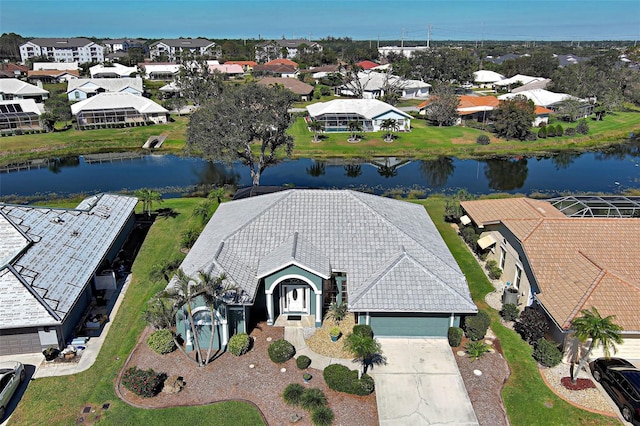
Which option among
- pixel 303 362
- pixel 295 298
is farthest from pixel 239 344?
pixel 295 298

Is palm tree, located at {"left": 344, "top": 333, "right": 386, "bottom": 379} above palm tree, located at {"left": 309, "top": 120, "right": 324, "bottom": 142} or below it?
below

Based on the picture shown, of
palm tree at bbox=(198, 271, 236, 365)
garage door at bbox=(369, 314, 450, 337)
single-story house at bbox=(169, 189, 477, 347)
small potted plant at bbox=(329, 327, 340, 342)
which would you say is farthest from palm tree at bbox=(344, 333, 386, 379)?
palm tree at bbox=(198, 271, 236, 365)

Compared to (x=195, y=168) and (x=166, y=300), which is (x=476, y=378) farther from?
(x=195, y=168)

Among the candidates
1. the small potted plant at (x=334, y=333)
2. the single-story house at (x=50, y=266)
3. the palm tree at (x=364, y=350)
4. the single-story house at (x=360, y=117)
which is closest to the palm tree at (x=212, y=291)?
the small potted plant at (x=334, y=333)

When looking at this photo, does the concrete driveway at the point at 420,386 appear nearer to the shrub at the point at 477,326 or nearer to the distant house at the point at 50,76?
the shrub at the point at 477,326

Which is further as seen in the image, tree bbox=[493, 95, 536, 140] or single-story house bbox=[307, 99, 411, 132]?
single-story house bbox=[307, 99, 411, 132]

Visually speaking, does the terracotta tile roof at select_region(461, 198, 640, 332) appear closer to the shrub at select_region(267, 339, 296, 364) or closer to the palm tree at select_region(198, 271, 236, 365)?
the shrub at select_region(267, 339, 296, 364)

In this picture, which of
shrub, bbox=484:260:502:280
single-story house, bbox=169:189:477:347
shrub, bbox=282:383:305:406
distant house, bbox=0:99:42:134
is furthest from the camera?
distant house, bbox=0:99:42:134
